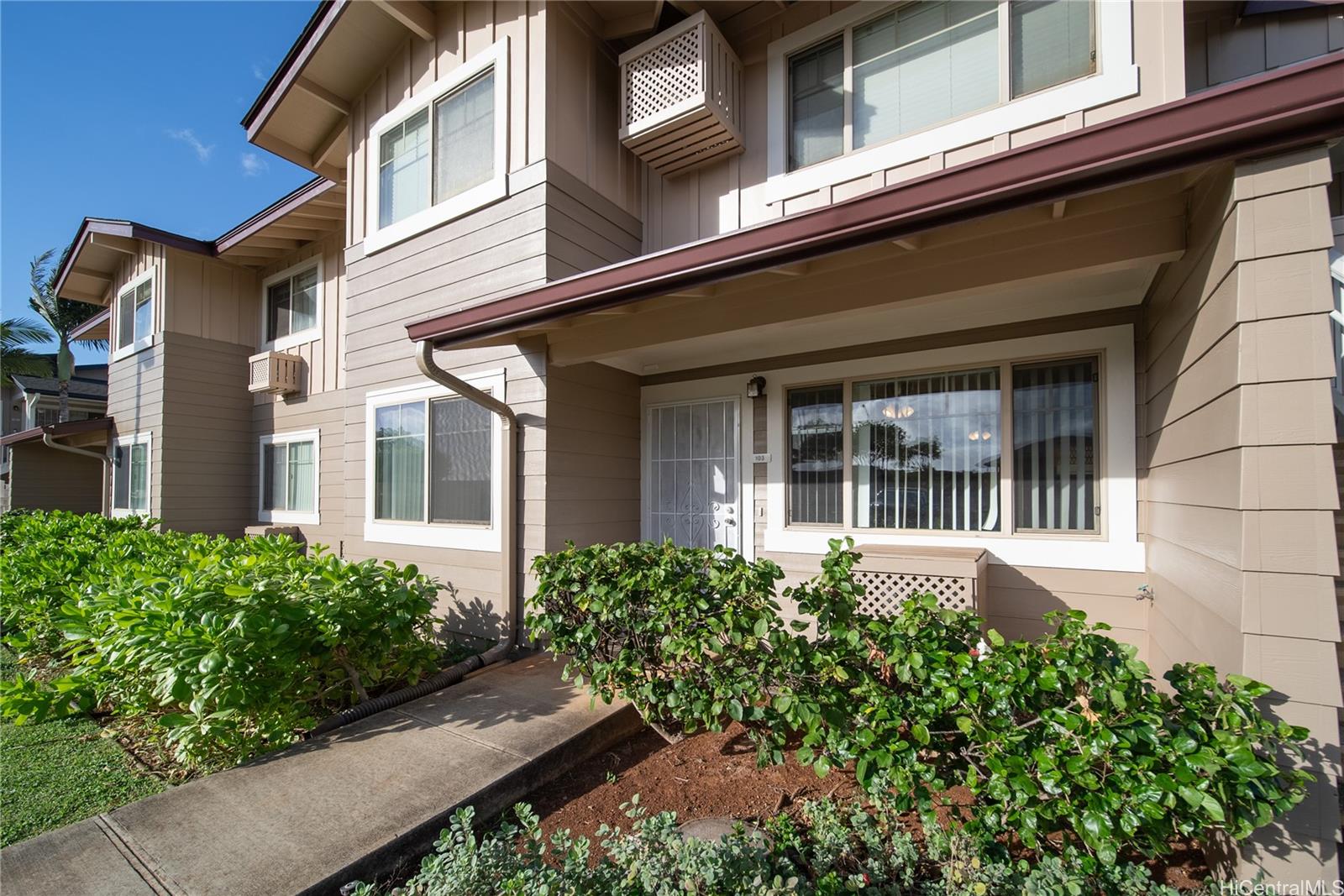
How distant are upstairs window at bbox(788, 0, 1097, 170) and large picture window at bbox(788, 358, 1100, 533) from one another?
193cm

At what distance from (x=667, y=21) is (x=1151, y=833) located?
6.49 meters

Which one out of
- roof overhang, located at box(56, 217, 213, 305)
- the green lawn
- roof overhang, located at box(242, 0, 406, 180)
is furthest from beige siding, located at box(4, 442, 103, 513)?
the green lawn

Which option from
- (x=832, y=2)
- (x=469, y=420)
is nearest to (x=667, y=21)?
(x=832, y=2)

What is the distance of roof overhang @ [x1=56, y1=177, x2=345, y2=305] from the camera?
796 centimetres

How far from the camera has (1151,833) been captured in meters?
1.84

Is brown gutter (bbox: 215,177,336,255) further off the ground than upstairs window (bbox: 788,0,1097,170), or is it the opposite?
brown gutter (bbox: 215,177,336,255)

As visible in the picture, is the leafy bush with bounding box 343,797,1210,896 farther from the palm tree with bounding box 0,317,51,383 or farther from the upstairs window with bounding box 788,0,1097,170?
the palm tree with bounding box 0,317,51,383

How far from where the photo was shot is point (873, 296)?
3215 mm

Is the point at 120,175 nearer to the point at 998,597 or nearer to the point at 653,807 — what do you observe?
the point at 653,807

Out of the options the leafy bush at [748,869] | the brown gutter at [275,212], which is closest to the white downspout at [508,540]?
the leafy bush at [748,869]

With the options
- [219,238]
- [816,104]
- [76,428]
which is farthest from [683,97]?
[76,428]

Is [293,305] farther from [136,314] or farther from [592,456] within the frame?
[592,456]

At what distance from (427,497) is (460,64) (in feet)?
13.9

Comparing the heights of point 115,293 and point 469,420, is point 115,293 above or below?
above
